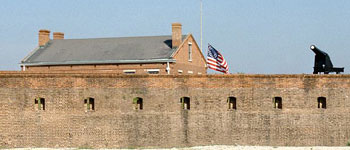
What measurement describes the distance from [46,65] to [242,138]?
2019cm

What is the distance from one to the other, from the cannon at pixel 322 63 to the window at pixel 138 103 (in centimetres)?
794

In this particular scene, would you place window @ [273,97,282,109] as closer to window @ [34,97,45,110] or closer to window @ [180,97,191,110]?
window @ [180,97,191,110]

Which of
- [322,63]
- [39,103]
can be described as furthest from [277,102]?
[39,103]

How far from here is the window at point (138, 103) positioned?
90.2 ft

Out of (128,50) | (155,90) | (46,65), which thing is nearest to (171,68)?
(128,50)

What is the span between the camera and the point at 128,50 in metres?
42.3

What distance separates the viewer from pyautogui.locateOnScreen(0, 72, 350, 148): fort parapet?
26.9 m

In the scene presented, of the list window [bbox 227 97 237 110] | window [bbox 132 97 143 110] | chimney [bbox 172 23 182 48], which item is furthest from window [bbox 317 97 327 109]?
chimney [bbox 172 23 182 48]

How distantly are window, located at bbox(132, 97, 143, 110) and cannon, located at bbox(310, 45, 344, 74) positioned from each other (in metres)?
7.94

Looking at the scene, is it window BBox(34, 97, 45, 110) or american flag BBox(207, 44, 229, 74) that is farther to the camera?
american flag BBox(207, 44, 229, 74)

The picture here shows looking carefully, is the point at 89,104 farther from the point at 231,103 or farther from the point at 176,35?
the point at 176,35

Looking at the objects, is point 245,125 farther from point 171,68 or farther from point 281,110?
point 171,68

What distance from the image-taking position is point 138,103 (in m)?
27.6

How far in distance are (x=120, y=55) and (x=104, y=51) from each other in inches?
61.0
